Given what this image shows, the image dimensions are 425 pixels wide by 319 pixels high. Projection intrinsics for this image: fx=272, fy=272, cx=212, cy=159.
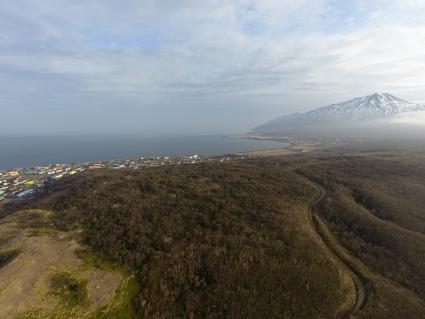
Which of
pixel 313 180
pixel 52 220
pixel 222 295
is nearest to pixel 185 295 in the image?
pixel 222 295

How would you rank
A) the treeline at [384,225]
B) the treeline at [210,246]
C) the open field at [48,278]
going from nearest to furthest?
the open field at [48,278], the treeline at [210,246], the treeline at [384,225]

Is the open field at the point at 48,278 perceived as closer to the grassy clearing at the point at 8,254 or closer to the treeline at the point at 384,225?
the grassy clearing at the point at 8,254

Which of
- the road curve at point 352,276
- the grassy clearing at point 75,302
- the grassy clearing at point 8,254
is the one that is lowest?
the road curve at point 352,276

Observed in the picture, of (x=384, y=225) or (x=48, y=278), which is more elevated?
(x=48, y=278)

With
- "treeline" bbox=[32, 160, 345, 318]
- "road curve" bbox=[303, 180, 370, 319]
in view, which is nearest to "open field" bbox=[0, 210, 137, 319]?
"treeline" bbox=[32, 160, 345, 318]

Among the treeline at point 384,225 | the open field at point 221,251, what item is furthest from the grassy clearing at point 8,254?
the treeline at point 384,225

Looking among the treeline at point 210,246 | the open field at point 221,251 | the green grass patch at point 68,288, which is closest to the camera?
the green grass patch at point 68,288

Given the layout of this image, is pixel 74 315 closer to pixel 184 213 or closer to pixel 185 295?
pixel 185 295

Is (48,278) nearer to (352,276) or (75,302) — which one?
(75,302)

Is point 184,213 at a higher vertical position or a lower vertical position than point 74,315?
higher

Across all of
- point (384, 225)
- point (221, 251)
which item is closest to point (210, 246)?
point (221, 251)

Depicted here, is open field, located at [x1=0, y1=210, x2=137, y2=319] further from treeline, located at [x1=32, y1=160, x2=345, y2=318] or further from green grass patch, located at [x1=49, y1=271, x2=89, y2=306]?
treeline, located at [x1=32, y1=160, x2=345, y2=318]
